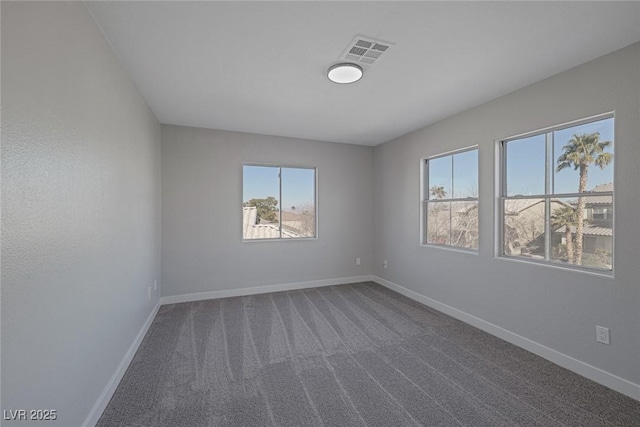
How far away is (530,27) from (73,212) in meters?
3.03

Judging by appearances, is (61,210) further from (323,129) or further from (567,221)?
(567,221)

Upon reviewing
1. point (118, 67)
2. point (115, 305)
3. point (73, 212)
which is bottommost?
point (115, 305)

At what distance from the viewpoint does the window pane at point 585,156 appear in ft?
7.52

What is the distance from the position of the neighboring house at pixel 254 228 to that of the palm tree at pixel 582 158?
375 cm

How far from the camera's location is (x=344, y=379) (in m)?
2.30

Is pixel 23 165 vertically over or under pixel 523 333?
over

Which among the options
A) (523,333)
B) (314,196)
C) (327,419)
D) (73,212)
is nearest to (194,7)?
(73,212)

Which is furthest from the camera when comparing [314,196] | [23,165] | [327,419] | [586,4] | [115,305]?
[314,196]

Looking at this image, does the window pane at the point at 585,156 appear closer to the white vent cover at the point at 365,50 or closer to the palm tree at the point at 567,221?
the palm tree at the point at 567,221

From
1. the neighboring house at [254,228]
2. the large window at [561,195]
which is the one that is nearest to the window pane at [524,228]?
the large window at [561,195]

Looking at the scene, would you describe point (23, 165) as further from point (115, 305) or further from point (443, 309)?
point (443, 309)

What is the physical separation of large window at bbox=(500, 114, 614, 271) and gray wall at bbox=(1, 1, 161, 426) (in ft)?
12.0

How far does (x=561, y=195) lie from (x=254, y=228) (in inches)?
152

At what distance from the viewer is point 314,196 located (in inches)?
197
